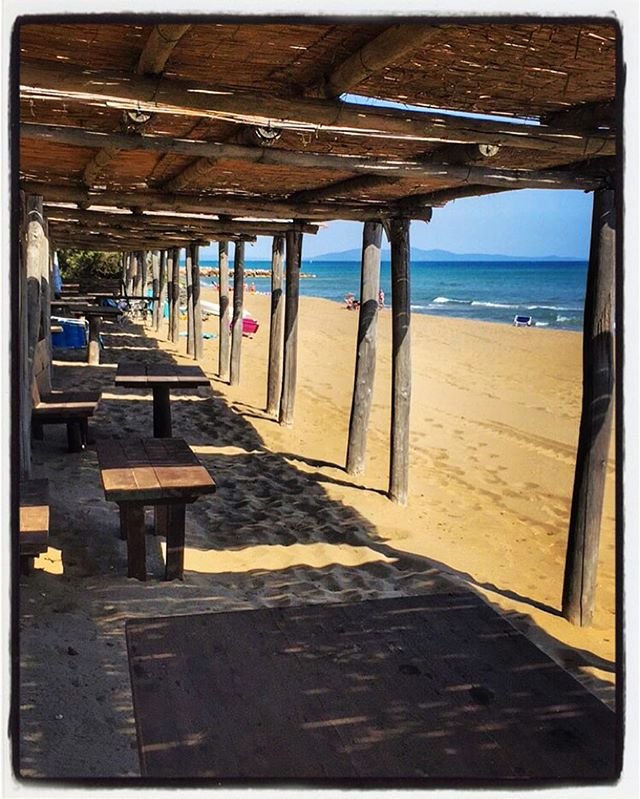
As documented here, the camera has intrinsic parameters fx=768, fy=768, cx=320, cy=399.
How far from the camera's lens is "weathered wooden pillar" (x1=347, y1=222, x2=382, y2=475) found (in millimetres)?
7309

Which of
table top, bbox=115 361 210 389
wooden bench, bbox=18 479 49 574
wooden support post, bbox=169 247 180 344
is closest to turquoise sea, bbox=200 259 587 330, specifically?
wooden support post, bbox=169 247 180 344

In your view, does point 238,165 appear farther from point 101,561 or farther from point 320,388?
point 320,388

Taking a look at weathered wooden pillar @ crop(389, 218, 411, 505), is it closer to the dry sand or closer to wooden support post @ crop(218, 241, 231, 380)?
the dry sand

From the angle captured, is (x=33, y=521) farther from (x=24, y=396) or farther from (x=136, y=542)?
(x=24, y=396)

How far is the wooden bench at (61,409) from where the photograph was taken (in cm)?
649

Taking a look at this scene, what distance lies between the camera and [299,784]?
6.24 ft

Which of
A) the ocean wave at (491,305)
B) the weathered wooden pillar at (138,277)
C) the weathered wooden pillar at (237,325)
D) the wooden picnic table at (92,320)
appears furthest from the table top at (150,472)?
the ocean wave at (491,305)

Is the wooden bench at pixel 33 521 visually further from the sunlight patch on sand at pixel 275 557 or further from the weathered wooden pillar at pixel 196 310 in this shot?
the weathered wooden pillar at pixel 196 310

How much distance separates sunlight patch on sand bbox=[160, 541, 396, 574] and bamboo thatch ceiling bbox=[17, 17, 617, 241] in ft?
7.80

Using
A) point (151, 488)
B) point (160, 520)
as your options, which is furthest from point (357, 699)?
point (160, 520)

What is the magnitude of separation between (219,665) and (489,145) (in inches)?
105

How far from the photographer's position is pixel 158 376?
7398 millimetres

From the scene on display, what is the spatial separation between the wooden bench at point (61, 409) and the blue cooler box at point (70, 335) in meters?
7.16

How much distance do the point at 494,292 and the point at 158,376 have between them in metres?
48.4
